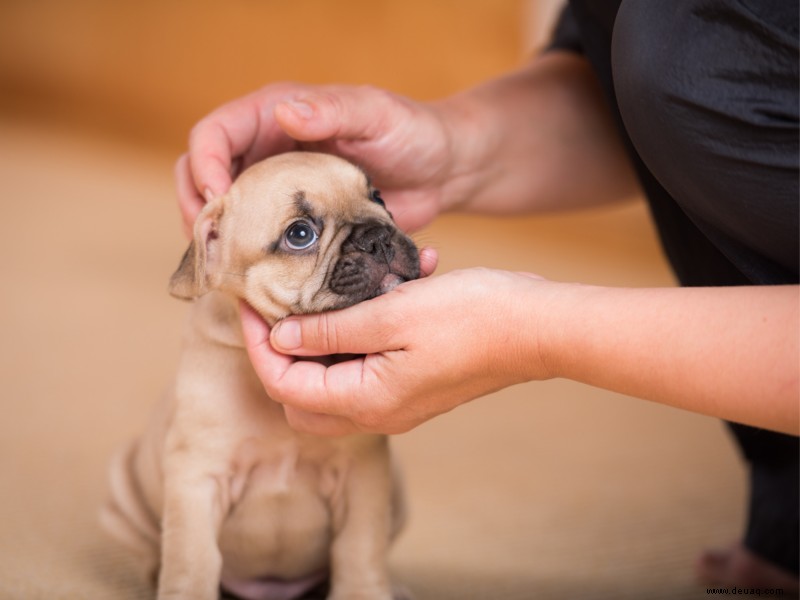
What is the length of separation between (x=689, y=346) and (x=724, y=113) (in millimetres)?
421

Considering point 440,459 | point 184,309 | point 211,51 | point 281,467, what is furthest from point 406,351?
point 211,51

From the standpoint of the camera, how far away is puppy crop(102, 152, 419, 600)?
1.96 metres

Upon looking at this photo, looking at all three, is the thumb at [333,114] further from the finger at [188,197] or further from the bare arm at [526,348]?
the bare arm at [526,348]

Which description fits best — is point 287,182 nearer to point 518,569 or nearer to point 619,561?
point 518,569

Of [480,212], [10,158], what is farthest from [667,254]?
[10,158]

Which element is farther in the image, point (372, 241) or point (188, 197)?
point (188, 197)

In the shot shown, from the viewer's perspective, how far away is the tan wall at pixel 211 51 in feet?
22.5

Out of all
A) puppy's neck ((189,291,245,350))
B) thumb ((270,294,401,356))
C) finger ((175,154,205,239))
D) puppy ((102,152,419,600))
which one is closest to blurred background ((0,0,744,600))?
puppy ((102,152,419,600))

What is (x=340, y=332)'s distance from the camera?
1.89 m

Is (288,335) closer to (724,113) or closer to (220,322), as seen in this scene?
(220,322)

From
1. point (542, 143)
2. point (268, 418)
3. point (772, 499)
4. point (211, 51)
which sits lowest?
point (772, 499)

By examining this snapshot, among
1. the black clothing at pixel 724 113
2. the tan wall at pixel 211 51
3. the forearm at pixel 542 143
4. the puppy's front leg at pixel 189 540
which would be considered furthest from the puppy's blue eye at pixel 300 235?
the tan wall at pixel 211 51

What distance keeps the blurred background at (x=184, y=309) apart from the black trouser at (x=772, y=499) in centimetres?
22

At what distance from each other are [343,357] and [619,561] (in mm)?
1027
